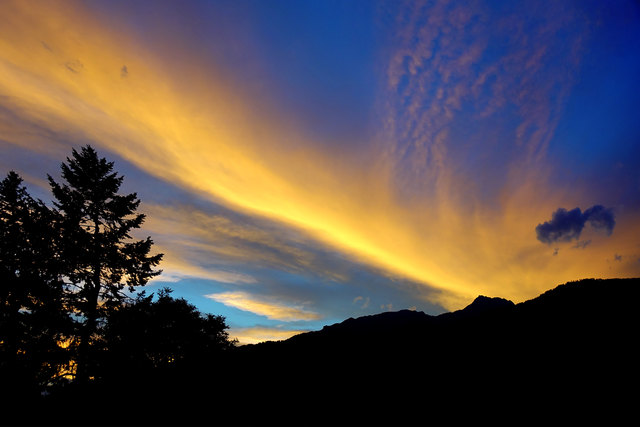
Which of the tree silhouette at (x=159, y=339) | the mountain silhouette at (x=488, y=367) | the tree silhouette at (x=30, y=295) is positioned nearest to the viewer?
the mountain silhouette at (x=488, y=367)

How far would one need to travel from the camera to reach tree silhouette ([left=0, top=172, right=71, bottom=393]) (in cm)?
1786

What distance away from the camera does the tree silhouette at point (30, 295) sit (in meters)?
17.9

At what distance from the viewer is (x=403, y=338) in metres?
12.8

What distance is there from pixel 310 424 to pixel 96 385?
11465 mm

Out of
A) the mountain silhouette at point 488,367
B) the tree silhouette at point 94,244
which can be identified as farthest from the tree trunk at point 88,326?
the mountain silhouette at point 488,367

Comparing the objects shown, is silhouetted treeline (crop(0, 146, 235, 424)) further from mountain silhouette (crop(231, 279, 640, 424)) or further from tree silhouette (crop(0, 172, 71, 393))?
mountain silhouette (crop(231, 279, 640, 424))

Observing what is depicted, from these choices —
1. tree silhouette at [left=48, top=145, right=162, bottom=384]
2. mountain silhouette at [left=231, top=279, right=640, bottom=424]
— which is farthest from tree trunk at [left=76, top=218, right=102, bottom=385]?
mountain silhouette at [left=231, top=279, right=640, bottom=424]

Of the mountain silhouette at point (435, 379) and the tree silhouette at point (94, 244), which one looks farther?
the tree silhouette at point (94, 244)

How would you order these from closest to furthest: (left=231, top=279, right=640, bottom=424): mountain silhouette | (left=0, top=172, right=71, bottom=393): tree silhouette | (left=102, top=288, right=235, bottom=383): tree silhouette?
(left=231, top=279, right=640, bottom=424): mountain silhouette, (left=102, top=288, right=235, bottom=383): tree silhouette, (left=0, top=172, right=71, bottom=393): tree silhouette

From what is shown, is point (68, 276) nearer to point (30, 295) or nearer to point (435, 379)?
point (30, 295)

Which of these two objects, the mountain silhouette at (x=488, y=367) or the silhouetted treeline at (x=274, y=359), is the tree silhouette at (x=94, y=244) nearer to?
the silhouetted treeline at (x=274, y=359)

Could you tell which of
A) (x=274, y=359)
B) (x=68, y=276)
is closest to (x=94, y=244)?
(x=68, y=276)

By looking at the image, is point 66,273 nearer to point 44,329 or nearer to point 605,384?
point 44,329

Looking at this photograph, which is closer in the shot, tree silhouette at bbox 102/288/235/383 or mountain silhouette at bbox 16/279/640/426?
mountain silhouette at bbox 16/279/640/426
